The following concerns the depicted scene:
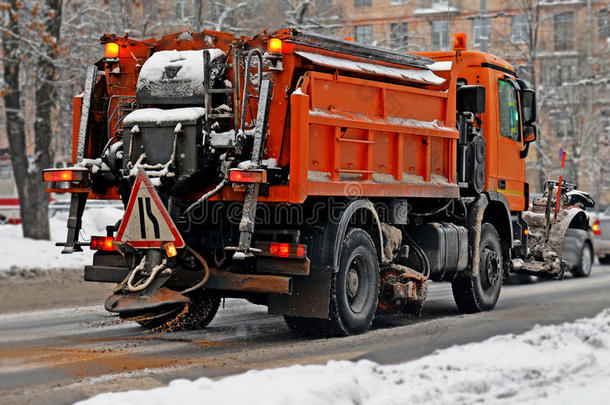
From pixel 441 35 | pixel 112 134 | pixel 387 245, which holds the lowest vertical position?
pixel 387 245

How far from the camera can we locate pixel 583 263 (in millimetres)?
20250

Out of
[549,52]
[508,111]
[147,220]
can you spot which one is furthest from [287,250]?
[549,52]

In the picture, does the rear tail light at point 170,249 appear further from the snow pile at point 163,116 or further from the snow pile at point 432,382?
the snow pile at point 432,382

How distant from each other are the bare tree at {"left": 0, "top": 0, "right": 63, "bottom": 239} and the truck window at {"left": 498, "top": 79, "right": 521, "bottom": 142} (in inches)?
401

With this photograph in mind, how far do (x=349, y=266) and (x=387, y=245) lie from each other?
0.94 metres

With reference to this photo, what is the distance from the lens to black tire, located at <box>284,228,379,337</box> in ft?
31.0

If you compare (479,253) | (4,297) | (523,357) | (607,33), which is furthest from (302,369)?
(607,33)

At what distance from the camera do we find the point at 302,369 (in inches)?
282

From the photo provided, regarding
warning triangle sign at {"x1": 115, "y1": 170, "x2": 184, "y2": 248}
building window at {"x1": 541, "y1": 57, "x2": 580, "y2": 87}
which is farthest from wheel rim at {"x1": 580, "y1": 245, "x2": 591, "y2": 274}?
building window at {"x1": 541, "y1": 57, "x2": 580, "y2": 87}

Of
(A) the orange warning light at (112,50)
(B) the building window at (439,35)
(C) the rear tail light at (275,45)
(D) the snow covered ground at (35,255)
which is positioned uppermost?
(B) the building window at (439,35)

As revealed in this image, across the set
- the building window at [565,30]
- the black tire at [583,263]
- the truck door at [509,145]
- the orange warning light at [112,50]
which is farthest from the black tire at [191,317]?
the building window at [565,30]

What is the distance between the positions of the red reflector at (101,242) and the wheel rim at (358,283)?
2348mm

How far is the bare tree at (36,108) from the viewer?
66.7 ft

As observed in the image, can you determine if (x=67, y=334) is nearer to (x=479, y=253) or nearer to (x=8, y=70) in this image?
(x=479, y=253)
